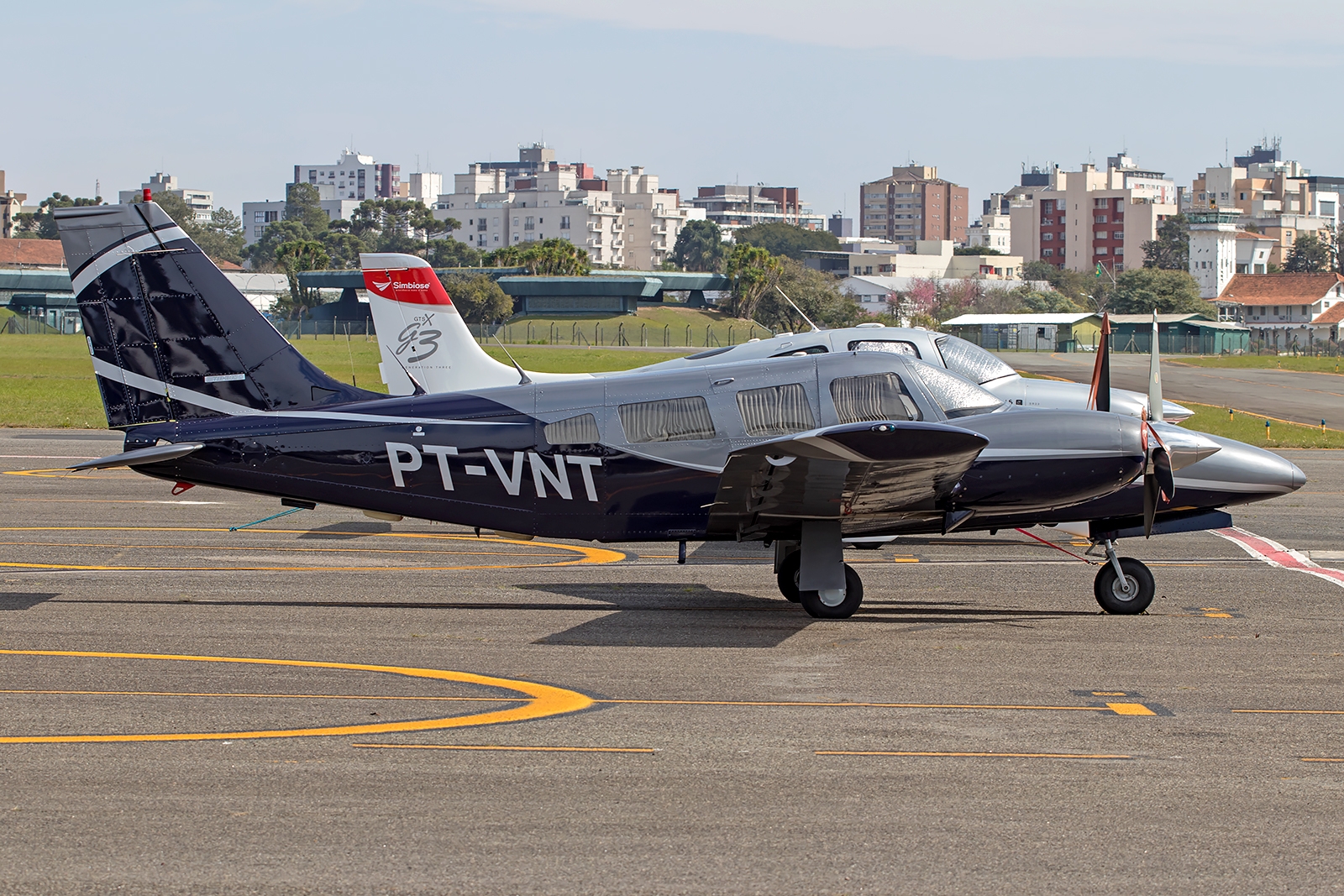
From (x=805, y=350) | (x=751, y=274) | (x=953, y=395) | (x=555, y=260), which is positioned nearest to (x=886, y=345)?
(x=805, y=350)

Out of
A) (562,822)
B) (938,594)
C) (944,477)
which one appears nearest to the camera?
(562,822)

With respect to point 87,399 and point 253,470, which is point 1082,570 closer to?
point 253,470

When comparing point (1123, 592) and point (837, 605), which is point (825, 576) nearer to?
point (837, 605)

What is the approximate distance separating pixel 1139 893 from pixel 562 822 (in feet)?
9.63

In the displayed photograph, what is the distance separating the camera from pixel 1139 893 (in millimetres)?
6090

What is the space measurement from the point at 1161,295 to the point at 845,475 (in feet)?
403

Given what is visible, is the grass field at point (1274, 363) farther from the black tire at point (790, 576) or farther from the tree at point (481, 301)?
the black tire at point (790, 576)

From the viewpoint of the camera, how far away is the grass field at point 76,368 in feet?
115

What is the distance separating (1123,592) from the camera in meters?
12.5

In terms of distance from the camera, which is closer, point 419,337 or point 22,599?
point 22,599

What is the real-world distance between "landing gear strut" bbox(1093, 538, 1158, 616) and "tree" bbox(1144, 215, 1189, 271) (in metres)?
192

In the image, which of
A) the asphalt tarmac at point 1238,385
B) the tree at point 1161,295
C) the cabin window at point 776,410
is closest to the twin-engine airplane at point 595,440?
the cabin window at point 776,410


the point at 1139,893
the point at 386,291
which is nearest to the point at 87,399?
the point at 386,291

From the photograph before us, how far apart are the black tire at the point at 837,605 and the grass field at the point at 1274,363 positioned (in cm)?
6823
